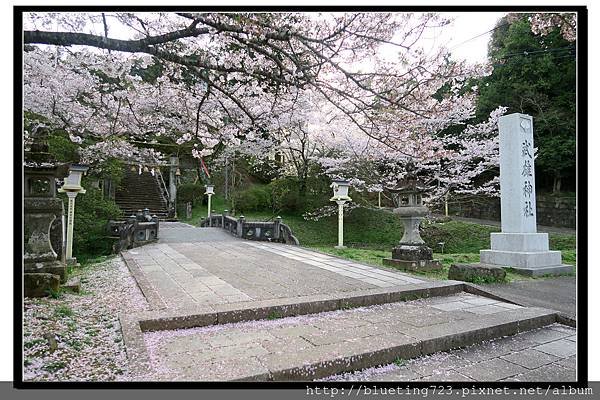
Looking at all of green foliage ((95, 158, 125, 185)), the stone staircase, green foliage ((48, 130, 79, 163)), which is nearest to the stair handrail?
the stone staircase

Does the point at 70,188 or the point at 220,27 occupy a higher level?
the point at 220,27

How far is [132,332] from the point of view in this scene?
7.74 ft

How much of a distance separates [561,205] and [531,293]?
24.3ft

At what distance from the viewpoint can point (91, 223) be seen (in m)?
7.95

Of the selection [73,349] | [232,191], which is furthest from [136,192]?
[73,349]

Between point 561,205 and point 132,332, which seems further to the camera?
point 561,205

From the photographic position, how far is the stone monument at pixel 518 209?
5324 mm

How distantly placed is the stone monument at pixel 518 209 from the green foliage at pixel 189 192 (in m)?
15.5

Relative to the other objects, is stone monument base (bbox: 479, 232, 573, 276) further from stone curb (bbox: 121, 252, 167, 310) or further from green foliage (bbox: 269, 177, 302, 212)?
green foliage (bbox: 269, 177, 302, 212)

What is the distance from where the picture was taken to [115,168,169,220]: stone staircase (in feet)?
50.4

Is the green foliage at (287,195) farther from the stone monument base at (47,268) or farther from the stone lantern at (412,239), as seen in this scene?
the stone monument base at (47,268)

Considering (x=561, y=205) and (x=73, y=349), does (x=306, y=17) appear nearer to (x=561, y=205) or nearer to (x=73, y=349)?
(x=73, y=349)

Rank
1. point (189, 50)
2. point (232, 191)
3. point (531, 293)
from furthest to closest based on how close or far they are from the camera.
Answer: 1. point (232, 191)
2. point (531, 293)
3. point (189, 50)

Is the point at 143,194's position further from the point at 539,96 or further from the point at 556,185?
the point at 556,185
